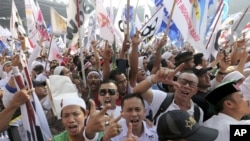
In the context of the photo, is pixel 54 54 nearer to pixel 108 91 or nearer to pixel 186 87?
pixel 108 91

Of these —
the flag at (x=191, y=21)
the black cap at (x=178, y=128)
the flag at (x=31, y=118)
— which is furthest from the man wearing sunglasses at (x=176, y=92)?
the flag at (x=191, y=21)

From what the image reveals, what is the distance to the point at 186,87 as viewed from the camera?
3312 mm

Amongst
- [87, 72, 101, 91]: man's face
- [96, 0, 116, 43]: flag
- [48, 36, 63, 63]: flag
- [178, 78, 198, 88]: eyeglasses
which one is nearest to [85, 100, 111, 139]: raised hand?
[178, 78, 198, 88]: eyeglasses

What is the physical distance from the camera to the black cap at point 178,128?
6.75 feet

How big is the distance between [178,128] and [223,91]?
2.69 feet

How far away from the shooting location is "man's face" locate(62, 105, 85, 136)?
258cm

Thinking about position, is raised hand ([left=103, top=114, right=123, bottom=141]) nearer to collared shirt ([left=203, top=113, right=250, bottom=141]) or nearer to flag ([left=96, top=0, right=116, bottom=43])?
collared shirt ([left=203, top=113, right=250, bottom=141])

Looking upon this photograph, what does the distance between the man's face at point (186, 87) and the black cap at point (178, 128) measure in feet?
3.58

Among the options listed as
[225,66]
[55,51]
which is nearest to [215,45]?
[225,66]

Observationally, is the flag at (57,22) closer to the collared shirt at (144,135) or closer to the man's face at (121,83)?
the man's face at (121,83)

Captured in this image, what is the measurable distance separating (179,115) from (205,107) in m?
1.34

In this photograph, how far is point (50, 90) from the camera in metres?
2.97

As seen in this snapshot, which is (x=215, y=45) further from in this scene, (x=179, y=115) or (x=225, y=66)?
(x=179, y=115)

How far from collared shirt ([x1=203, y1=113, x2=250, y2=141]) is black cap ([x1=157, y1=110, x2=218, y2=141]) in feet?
1.06
